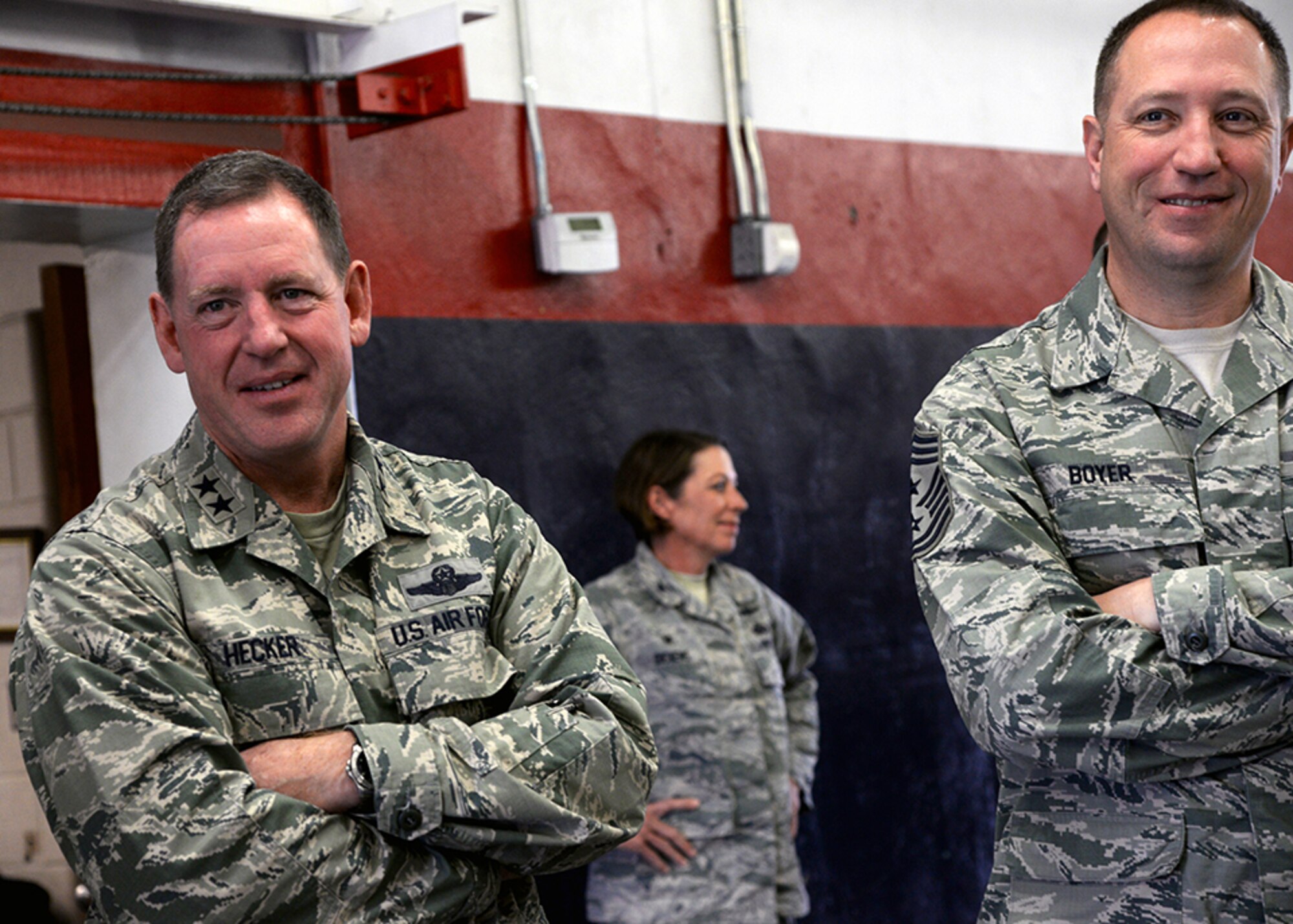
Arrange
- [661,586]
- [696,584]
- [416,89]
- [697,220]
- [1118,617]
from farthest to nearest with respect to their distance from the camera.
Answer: [697,220]
[696,584]
[661,586]
[416,89]
[1118,617]

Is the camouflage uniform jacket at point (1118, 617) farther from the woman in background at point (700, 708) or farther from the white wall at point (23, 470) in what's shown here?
the white wall at point (23, 470)

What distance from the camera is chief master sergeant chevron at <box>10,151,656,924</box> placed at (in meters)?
1.65

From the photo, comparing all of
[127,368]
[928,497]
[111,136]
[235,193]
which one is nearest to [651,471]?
[127,368]

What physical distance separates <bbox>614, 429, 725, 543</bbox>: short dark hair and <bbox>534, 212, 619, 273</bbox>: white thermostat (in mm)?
485

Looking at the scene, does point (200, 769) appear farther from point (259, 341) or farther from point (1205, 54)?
point (1205, 54)

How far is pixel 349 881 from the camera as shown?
5.49 ft

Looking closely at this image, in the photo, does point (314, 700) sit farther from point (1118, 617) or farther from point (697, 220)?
point (697, 220)

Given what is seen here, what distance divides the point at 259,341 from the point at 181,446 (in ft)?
0.72

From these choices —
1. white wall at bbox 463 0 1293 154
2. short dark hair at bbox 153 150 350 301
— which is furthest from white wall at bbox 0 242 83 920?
short dark hair at bbox 153 150 350 301

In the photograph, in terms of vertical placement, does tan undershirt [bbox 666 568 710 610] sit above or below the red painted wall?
below

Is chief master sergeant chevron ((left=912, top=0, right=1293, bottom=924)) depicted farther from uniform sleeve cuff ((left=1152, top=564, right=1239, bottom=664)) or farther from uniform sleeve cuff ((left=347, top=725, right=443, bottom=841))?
uniform sleeve cuff ((left=347, top=725, right=443, bottom=841))

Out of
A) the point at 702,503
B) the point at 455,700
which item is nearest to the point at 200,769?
the point at 455,700

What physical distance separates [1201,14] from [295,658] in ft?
4.74

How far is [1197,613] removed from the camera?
5.80ft
